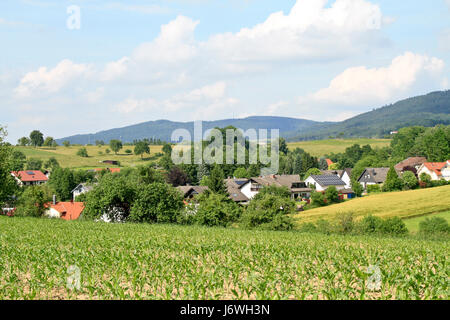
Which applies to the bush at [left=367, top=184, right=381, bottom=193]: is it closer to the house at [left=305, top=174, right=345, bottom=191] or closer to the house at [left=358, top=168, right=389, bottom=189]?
the house at [left=305, top=174, right=345, bottom=191]

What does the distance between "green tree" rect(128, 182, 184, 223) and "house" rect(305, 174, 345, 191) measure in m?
65.2

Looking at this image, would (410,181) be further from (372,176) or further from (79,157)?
(79,157)

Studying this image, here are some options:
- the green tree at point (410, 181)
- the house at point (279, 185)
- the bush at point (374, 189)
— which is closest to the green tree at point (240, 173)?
the house at point (279, 185)

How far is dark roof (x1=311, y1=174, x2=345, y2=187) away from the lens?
371 feet

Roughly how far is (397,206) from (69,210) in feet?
156

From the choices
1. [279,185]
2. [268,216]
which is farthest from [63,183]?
[268,216]

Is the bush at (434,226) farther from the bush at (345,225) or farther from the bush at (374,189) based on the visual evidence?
the bush at (374,189)

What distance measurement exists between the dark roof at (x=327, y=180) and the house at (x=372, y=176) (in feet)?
24.3

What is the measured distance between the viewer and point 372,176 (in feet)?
387

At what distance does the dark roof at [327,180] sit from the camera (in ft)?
371

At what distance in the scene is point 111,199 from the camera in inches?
2056

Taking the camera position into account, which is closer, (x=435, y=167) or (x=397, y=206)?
(x=397, y=206)
